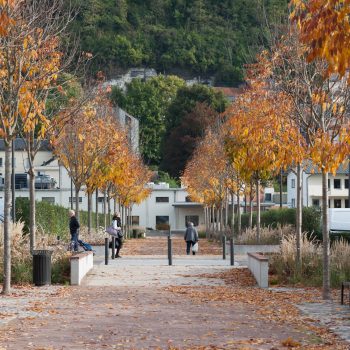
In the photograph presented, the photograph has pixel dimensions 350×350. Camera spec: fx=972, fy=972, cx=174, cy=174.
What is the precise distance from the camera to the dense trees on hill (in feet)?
574

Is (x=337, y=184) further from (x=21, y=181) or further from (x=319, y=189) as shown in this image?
(x=21, y=181)

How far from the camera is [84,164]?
40.2 metres

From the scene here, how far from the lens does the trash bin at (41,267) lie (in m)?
22.5

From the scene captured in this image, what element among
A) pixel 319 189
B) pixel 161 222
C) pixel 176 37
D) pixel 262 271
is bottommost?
pixel 262 271

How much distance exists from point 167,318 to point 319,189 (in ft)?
238

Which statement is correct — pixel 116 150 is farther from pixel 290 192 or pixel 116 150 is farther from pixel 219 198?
pixel 290 192

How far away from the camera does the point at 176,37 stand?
188000mm

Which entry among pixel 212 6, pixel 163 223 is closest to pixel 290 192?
pixel 163 223

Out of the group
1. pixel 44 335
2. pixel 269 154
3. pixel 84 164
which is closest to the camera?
pixel 44 335

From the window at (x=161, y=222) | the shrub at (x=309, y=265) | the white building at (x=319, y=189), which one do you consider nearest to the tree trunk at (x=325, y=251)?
the shrub at (x=309, y=265)

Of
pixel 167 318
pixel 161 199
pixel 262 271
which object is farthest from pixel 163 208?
pixel 167 318

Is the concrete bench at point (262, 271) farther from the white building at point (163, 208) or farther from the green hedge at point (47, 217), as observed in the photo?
the white building at point (163, 208)

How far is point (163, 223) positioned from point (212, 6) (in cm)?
10868

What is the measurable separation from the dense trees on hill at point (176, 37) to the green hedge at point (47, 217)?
419 ft
